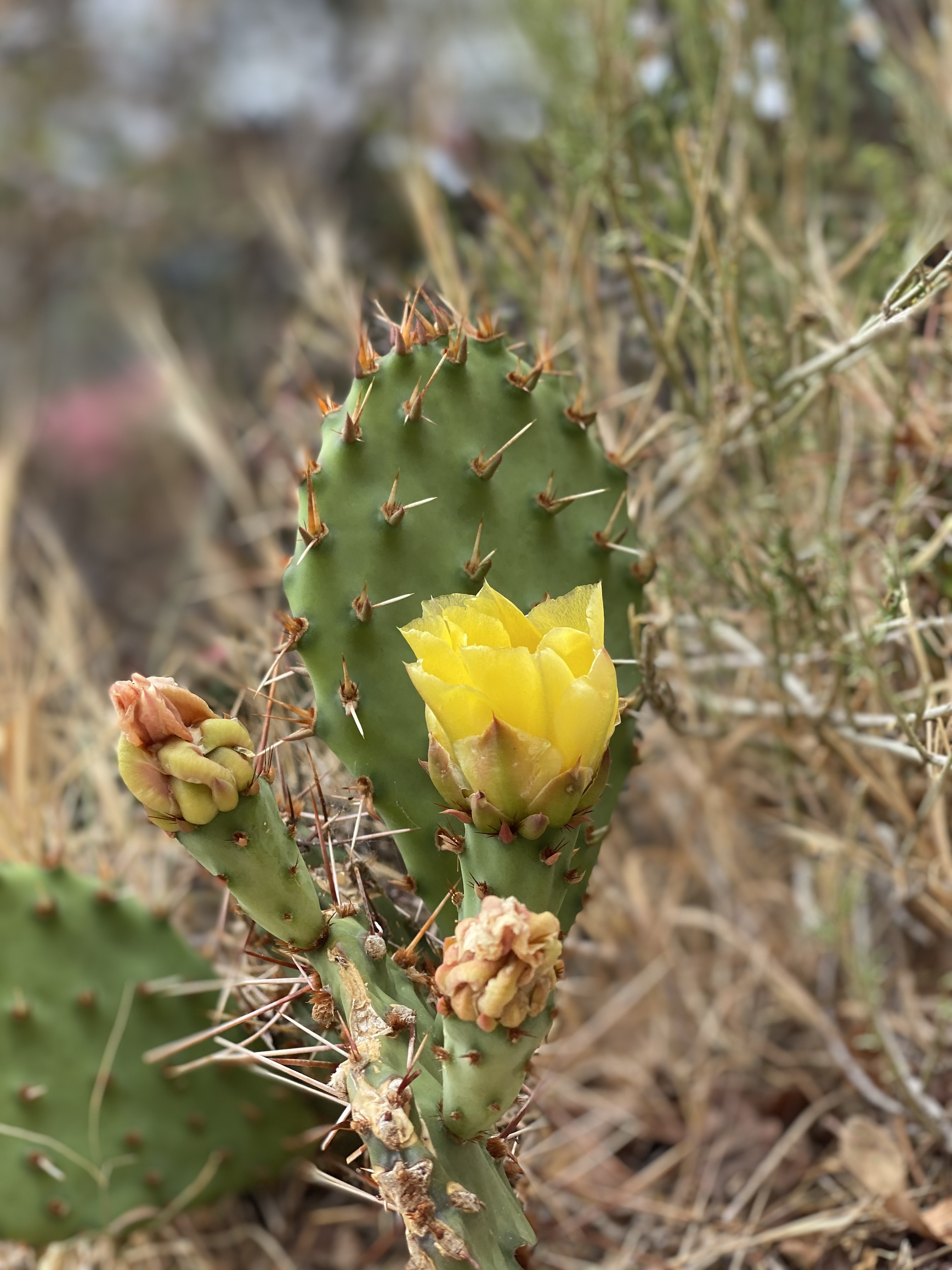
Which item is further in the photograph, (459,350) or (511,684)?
(459,350)

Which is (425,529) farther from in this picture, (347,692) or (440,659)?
(440,659)

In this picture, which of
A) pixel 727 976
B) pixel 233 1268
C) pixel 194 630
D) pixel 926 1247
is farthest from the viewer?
pixel 194 630

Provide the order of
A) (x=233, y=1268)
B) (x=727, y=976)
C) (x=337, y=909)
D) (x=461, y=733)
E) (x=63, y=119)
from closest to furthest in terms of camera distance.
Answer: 1. (x=461, y=733)
2. (x=337, y=909)
3. (x=233, y=1268)
4. (x=727, y=976)
5. (x=63, y=119)

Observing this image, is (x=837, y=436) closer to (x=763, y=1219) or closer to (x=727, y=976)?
(x=727, y=976)

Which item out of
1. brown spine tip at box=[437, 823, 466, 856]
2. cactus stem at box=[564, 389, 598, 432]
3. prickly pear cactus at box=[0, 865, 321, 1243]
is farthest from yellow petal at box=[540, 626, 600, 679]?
prickly pear cactus at box=[0, 865, 321, 1243]

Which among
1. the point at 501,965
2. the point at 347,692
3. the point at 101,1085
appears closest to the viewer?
the point at 501,965

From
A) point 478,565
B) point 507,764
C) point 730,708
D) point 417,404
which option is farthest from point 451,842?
point 730,708

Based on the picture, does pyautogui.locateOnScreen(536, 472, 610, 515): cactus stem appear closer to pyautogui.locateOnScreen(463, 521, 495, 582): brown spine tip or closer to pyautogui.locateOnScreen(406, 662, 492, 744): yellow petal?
pyautogui.locateOnScreen(463, 521, 495, 582): brown spine tip

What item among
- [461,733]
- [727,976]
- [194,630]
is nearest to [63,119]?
[194,630]
